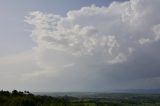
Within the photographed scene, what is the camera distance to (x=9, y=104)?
435 ft

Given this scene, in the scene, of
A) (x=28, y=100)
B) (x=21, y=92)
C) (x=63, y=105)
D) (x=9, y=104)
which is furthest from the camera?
(x=21, y=92)

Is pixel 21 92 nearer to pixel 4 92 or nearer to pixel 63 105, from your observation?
pixel 4 92

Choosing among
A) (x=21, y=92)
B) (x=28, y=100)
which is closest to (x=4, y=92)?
(x=21, y=92)

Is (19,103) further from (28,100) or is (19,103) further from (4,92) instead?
(4,92)

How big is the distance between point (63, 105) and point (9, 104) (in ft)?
118

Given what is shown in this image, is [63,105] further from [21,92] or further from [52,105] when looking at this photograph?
[21,92]

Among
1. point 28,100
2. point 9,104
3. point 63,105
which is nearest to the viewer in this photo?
point 9,104

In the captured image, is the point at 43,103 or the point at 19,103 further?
the point at 43,103

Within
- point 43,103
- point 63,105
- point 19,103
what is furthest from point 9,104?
point 63,105

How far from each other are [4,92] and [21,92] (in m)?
10.4

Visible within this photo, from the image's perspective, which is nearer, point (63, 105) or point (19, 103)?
A: point (19, 103)

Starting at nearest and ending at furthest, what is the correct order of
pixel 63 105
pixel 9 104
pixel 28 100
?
pixel 9 104, pixel 28 100, pixel 63 105

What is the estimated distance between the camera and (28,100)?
482 feet

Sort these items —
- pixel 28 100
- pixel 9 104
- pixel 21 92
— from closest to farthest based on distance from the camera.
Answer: pixel 9 104
pixel 28 100
pixel 21 92
